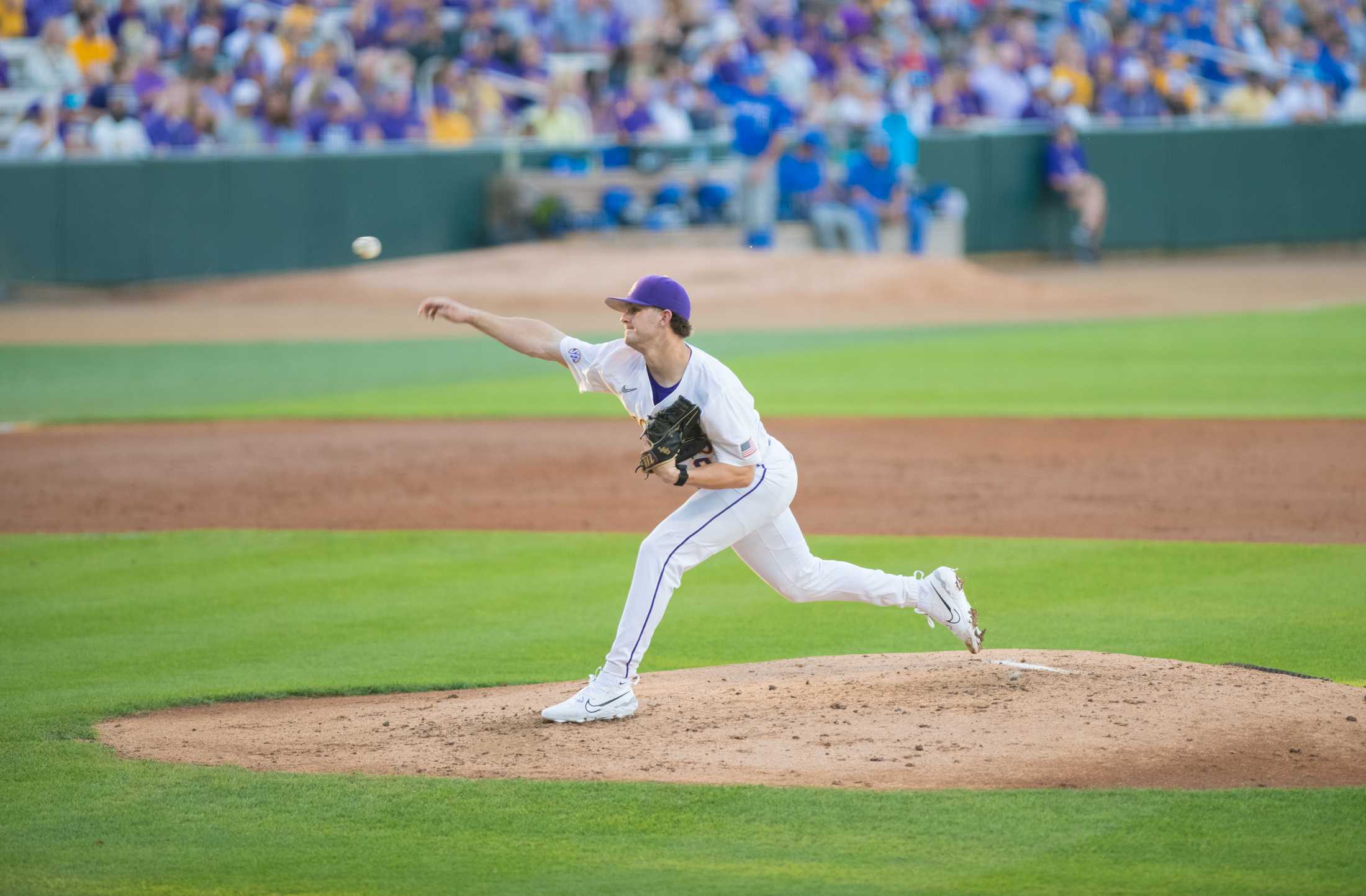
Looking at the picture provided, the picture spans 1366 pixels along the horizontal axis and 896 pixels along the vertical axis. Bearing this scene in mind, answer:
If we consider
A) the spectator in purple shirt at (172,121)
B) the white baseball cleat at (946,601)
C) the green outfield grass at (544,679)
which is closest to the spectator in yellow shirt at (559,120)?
the spectator in purple shirt at (172,121)

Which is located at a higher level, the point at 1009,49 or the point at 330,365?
the point at 1009,49

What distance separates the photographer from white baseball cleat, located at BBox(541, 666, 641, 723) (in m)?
6.26

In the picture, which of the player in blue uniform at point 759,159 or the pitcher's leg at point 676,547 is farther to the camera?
the player in blue uniform at point 759,159

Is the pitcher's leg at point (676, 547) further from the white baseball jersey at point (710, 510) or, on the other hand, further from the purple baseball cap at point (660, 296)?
the purple baseball cap at point (660, 296)

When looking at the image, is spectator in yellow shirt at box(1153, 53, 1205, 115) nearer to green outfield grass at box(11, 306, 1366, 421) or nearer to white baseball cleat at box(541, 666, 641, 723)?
green outfield grass at box(11, 306, 1366, 421)

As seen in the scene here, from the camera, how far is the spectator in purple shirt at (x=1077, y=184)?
27406mm

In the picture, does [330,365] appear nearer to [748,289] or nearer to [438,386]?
[438,386]

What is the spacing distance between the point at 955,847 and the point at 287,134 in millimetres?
20577

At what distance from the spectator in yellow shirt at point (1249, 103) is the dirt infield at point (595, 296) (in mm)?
5251

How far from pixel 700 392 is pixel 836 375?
11721mm

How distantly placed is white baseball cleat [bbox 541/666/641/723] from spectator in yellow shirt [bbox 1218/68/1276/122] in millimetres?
25785

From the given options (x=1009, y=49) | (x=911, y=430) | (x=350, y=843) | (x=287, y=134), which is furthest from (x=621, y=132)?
(x=350, y=843)

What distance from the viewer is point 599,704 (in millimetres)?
6262

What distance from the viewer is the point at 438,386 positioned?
17.4m
